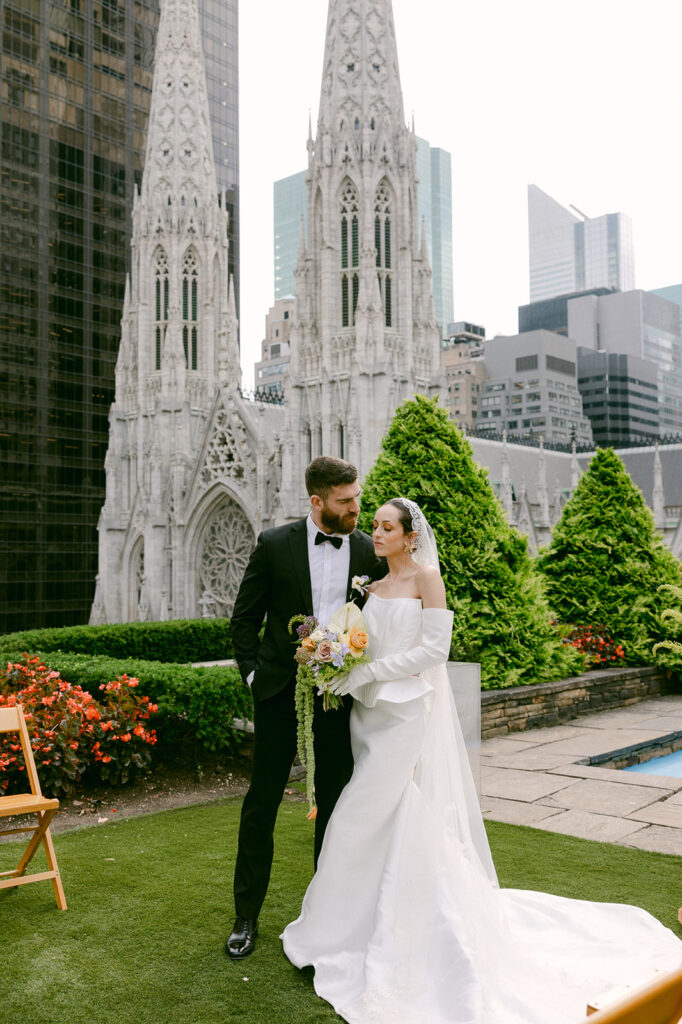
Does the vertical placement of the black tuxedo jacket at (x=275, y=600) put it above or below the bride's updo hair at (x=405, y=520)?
below

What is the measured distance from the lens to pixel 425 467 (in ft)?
38.2

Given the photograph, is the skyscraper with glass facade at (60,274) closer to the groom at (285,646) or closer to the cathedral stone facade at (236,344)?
the cathedral stone facade at (236,344)

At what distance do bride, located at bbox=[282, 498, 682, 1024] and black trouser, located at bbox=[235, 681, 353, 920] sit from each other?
16 cm

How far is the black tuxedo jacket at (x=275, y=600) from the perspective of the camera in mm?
4676

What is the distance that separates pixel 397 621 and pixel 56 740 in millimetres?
4442

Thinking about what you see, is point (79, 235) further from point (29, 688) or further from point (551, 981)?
point (551, 981)

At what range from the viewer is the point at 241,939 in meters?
4.47

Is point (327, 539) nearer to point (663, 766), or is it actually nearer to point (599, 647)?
point (663, 766)

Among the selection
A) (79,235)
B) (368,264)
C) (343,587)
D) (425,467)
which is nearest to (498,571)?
(425,467)

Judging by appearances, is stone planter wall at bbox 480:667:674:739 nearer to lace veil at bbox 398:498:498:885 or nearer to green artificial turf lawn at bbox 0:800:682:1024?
green artificial turf lawn at bbox 0:800:682:1024

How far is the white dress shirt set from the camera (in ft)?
15.7

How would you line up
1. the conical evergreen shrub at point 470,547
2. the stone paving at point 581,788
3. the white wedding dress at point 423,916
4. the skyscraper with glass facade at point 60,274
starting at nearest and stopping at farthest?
the white wedding dress at point 423,916
the stone paving at point 581,788
the conical evergreen shrub at point 470,547
the skyscraper with glass facade at point 60,274

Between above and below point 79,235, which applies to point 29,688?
below

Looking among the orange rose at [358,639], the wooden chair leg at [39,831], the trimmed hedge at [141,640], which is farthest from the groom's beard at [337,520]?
the trimmed hedge at [141,640]
